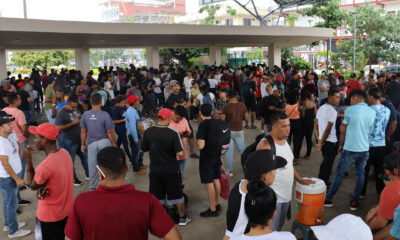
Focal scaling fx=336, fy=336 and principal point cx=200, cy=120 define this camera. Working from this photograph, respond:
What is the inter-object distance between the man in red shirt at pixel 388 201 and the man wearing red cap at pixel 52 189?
10.0 feet

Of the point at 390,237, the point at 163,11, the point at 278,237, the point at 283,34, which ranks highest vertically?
the point at 163,11

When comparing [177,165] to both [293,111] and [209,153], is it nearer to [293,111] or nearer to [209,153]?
[209,153]

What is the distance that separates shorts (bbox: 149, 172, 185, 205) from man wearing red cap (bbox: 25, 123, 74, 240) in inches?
48.4

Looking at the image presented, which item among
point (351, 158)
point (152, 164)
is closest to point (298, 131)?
point (351, 158)

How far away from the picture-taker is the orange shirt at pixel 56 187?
11.0 feet

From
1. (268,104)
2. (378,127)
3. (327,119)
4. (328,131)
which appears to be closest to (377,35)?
(268,104)

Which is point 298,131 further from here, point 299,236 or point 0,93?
point 0,93

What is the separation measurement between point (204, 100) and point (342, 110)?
353 centimetres

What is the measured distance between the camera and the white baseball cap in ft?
8.48

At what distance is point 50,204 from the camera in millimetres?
3428

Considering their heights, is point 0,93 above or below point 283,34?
below

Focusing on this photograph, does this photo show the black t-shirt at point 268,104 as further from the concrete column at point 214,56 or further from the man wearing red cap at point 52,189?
the concrete column at point 214,56

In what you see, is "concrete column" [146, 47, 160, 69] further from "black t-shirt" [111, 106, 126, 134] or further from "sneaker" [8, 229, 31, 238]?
"sneaker" [8, 229, 31, 238]

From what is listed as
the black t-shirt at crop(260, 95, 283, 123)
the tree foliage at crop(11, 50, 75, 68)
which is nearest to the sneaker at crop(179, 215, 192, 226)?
the black t-shirt at crop(260, 95, 283, 123)
